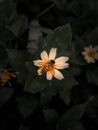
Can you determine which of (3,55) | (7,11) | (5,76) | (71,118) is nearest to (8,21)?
(7,11)

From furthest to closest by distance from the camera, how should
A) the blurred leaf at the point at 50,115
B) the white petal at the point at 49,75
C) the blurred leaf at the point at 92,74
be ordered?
the blurred leaf at the point at 92,74 < the blurred leaf at the point at 50,115 < the white petal at the point at 49,75

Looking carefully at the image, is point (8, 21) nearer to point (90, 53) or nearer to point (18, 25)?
point (18, 25)

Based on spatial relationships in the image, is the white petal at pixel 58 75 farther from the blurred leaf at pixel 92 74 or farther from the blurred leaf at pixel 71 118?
the blurred leaf at pixel 92 74

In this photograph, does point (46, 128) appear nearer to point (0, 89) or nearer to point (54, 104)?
point (54, 104)

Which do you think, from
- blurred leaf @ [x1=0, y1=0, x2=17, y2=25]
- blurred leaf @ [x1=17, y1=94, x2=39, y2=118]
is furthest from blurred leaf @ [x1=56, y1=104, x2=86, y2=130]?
blurred leaf @ [x1=0, y1=0, x2=17, y2=25]

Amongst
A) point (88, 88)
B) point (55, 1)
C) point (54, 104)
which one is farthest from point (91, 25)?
point (54, 104)

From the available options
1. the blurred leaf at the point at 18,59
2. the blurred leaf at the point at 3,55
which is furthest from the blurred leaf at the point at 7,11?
the blurred leaf at the point at 18,59

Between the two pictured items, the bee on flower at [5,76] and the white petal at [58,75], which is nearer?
the white petal at [58,75]

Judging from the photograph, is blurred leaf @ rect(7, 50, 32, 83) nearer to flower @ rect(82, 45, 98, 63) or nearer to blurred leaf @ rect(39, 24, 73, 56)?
blurred leaf @ rect(39, 24, 73, 56)
